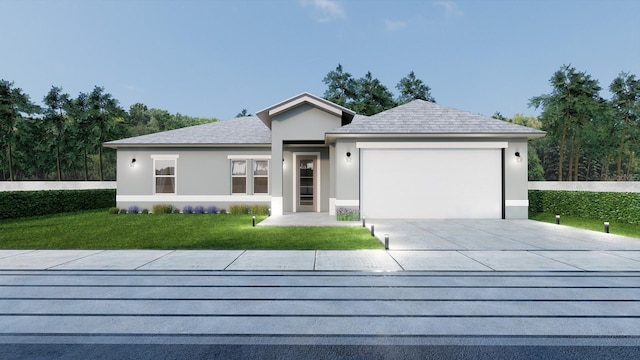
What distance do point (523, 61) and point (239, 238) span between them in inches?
2873

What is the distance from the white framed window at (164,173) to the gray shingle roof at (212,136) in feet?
2.99

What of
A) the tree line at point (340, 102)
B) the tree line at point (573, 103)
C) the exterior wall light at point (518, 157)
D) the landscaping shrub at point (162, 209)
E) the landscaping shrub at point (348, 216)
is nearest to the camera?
the landscaping shrub at point (348, 216)

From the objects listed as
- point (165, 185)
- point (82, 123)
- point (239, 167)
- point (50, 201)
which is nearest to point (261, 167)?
point (239, 167)

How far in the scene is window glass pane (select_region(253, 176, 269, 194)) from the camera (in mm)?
17672

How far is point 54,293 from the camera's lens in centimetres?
483

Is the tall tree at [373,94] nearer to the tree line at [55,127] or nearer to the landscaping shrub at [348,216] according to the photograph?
the landscaping shrub at [348,216]

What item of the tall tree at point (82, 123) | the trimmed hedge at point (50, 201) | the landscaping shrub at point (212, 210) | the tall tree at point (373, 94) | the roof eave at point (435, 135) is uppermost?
the tall tree at point (373, 94)

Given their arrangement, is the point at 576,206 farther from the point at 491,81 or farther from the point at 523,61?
the point at 491,81

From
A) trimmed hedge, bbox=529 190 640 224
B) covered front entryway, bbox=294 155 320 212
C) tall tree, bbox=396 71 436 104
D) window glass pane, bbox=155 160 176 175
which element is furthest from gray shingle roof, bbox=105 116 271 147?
tall tree, bbox=396 71 436 104

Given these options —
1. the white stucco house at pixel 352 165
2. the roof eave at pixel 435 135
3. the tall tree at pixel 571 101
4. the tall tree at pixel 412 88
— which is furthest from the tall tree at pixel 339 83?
the roof eave at pixel 435 135

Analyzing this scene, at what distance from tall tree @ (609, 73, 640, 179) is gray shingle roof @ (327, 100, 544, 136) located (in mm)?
35154

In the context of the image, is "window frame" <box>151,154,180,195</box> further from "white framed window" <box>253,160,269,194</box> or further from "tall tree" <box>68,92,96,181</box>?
"tall tree" <box>68,92,96,181</box>

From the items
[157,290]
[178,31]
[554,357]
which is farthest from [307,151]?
[178,31]

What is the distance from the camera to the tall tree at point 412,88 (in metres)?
43.8
